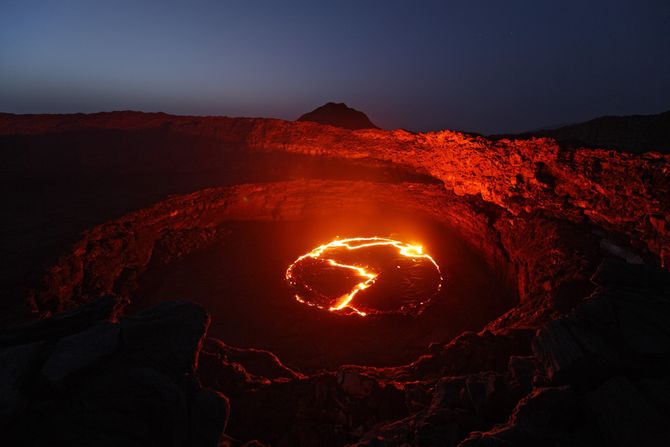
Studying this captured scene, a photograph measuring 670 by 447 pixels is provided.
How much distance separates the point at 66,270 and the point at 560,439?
1124 centimetres

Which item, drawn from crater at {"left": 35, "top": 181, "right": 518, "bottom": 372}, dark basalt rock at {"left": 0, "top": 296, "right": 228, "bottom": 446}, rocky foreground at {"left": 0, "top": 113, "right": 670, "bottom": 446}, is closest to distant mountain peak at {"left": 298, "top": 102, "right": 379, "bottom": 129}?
crater at {"left": 35, "top": 181, "right": 518, "bottom": 372}

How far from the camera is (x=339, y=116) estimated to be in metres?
45.8

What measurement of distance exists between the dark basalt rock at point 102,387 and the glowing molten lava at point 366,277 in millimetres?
6019

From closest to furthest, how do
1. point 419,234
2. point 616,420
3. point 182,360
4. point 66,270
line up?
point 616,420 → point 182,360 → point 66,270 → point 419,234

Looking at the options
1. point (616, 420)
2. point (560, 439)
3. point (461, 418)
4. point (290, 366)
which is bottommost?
point (290, 366)

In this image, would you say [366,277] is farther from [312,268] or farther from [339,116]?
[339,116]

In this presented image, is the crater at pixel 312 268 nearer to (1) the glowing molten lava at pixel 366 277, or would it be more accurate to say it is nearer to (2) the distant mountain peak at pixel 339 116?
(1) the glowing molten lava at pixel 366 277

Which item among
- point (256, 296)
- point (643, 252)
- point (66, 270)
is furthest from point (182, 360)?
point (643, 252)

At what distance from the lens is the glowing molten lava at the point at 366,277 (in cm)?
1000

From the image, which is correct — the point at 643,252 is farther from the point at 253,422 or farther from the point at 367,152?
the point at 367,152

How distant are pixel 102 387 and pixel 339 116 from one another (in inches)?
1786


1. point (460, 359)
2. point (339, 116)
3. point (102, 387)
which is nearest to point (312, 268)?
point (460, 359)

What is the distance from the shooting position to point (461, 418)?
152 inches

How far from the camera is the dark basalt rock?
10.4 ft
